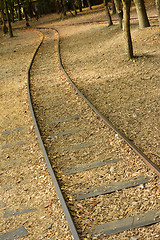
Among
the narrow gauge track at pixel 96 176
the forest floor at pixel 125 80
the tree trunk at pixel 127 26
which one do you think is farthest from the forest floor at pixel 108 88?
the tree trunk at pixel 127 26

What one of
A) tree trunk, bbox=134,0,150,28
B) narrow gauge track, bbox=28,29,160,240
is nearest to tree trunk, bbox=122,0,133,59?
narrow gauge track, bbox=28,29,160,240

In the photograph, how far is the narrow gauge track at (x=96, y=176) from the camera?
4.93 m

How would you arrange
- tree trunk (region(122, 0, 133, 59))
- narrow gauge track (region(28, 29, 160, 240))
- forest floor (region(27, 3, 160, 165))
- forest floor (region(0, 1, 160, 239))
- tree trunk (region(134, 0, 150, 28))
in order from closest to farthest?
1. narrow gauge track (region(28, 29, 160, 240))
2. forest floor (region(0, 1, 160, 239))
3. forest floor (region(27, 3, 160, 165))
4. tree trunk (region(122, 0, 133, 59))
5. tree trunk (region(134, 0, 150, 28))

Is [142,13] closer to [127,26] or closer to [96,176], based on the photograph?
[127,26]

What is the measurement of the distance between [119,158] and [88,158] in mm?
657

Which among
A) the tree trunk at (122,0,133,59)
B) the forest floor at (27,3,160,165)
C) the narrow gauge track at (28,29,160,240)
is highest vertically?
the tree trunk at (122,0,133,59)

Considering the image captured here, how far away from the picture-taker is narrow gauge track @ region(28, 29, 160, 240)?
4.93m

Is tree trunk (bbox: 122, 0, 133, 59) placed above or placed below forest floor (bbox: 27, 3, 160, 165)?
above

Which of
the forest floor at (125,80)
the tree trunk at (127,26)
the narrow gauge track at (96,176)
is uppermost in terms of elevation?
the tree trunk at (127,26)

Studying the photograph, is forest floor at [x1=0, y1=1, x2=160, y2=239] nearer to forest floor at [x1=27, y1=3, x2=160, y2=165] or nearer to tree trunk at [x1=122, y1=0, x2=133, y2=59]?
forest floor at [x1=27, y1=3, x2=160, y2=165]

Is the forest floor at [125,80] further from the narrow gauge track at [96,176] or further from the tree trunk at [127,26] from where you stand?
the narrow gauge track at [96,176]

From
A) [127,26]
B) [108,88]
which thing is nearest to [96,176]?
[108,88]

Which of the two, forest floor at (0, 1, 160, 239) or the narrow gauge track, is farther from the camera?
forest floor at (0, 1, 160, 239)

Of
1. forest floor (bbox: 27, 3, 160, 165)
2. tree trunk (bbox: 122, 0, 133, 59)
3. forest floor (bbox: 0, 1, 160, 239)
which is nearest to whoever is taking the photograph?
forest floor (bbox: 0, 1, 160, 239)
